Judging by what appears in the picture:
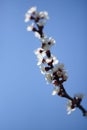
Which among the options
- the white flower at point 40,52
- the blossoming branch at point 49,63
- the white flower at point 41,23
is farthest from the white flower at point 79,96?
the white flower at point 41,23

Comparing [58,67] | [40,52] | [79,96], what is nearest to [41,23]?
[40,52]

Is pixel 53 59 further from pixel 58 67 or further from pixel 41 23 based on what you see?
pixel 41 23

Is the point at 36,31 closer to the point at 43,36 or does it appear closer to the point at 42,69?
the point at 43,36

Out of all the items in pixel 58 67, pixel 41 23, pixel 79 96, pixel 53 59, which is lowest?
pixel 79 96

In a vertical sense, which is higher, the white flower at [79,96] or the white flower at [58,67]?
the white flower at [58,67]

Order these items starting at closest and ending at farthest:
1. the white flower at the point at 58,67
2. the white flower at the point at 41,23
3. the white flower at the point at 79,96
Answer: the white flower at the point at 41,23
the white flower at the point at 58,67
the white flower at the point at 79,96

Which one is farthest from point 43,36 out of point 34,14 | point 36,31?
point 34,14

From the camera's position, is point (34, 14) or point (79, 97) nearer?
point (34, 14)

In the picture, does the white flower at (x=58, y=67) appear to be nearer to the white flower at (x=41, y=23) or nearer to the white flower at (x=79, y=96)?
the white flower at (x=79, y=96)
